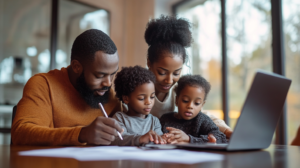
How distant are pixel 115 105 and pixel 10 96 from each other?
2695mm

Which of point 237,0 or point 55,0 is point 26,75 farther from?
point 237,0

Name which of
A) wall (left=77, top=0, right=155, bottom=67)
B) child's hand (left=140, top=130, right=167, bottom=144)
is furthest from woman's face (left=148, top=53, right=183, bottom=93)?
wall (left=77, top=0, right=155, bottom=67)

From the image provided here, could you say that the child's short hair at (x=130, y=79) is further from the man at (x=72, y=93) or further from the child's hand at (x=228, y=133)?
the child's hand at (x=228, y=133)

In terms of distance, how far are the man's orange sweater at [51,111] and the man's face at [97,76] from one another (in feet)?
0.23

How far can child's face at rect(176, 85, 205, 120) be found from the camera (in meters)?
1.52

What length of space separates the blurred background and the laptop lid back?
7.46ft

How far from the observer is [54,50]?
13.2 ft

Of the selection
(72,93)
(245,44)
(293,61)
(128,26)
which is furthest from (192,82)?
(128,26)

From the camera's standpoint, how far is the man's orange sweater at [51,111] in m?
1.07

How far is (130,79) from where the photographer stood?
4.67 feet

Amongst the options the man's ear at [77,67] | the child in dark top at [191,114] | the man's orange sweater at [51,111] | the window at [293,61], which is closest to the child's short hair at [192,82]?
the child in dark top at [191,114]

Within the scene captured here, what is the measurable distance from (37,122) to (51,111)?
16 centimetres

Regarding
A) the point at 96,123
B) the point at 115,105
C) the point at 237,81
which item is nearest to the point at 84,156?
the point at 96,123

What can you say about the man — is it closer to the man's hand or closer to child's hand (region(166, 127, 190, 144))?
the man's hand
